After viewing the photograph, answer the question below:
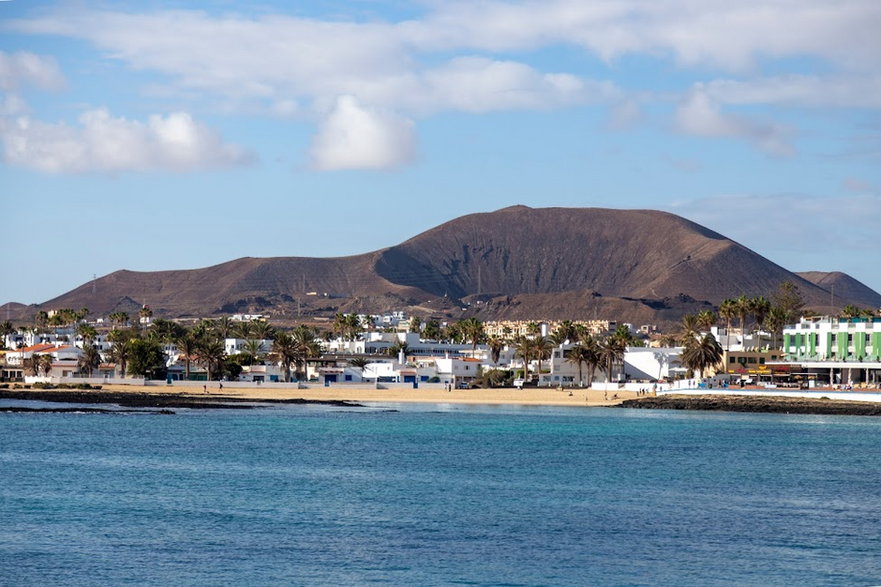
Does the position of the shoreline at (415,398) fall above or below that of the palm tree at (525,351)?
below

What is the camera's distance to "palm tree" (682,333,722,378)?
12125cm

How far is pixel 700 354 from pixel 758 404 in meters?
14.5

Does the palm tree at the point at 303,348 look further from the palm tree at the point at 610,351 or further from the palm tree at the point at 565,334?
the palm tree at the point at 610,351

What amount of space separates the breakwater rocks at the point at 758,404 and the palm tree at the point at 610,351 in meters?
15.4

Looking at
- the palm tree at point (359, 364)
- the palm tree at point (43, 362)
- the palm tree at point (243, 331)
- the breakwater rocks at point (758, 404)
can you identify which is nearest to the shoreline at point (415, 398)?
the breakwater rocks at point (758, 404)

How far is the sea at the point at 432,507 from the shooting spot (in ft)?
100

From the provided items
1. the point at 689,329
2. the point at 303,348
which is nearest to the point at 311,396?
the point at 303,348

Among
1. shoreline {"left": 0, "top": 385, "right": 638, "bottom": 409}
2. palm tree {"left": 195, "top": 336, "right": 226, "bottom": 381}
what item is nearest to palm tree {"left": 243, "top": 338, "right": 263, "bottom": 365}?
palm tree {"left": 195, "top": 336, "right": 226, "bottom": 381}

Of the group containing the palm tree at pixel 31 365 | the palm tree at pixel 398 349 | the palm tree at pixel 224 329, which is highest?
the palm tree at pixel 224 329

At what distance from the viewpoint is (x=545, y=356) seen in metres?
147

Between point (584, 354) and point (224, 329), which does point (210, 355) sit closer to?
point (584, 354)

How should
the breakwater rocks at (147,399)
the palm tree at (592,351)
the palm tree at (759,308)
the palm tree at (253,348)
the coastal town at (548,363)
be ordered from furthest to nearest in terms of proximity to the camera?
the palm tree at (253,348) → the palm tree at (759,308) → the palm tree at (592,351) → the coastal town at (548,363) → the breakwater rocks at (147,399)

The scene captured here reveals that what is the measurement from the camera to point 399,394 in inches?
5094

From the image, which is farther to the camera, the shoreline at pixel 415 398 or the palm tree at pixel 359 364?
the palm tree at pixel 359 364
